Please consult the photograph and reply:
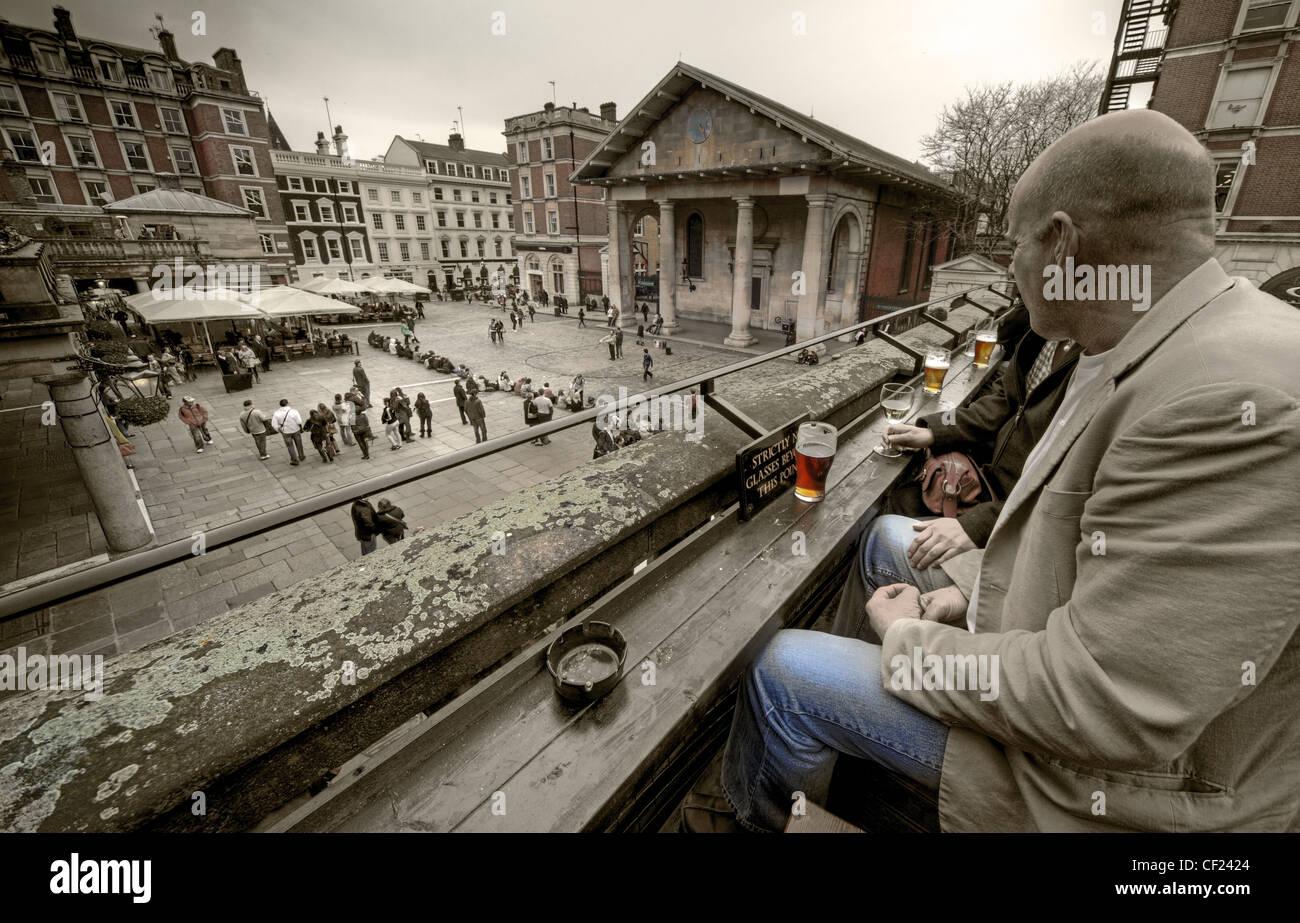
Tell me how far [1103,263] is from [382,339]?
93.1 ft

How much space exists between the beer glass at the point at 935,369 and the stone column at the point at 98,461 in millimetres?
11501

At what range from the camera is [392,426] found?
41.7 feet

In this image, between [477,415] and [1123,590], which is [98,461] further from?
[1123,590]

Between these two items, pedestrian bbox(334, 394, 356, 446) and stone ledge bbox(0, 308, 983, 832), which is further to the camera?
pedestrian bbox(334, 394, 356, 446)

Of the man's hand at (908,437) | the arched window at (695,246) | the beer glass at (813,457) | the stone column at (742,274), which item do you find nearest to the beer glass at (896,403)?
the man's hand at (908,437)

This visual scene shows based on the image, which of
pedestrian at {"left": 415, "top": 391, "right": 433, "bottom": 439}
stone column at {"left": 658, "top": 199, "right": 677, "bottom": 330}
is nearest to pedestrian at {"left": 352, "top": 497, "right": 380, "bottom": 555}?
pedestrian at {"left": 415, "top": 391, "right": 433, "bottom": 439}

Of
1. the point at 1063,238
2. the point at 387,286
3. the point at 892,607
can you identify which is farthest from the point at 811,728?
the point at 387,286

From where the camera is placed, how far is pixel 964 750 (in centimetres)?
126

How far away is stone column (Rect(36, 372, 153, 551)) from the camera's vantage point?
758 centimetres

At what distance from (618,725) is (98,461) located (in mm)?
11088

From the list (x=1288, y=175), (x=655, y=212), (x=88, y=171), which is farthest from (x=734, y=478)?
(x=88, y=171)

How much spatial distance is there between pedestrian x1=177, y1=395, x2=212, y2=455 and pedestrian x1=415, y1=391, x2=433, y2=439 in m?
5.07

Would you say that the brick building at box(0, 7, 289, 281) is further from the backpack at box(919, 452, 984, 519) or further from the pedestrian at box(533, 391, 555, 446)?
the backpack at box(919, 452, 984, 519)

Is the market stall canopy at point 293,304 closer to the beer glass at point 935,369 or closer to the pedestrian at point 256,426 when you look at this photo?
the pedestrian at point 256,426
